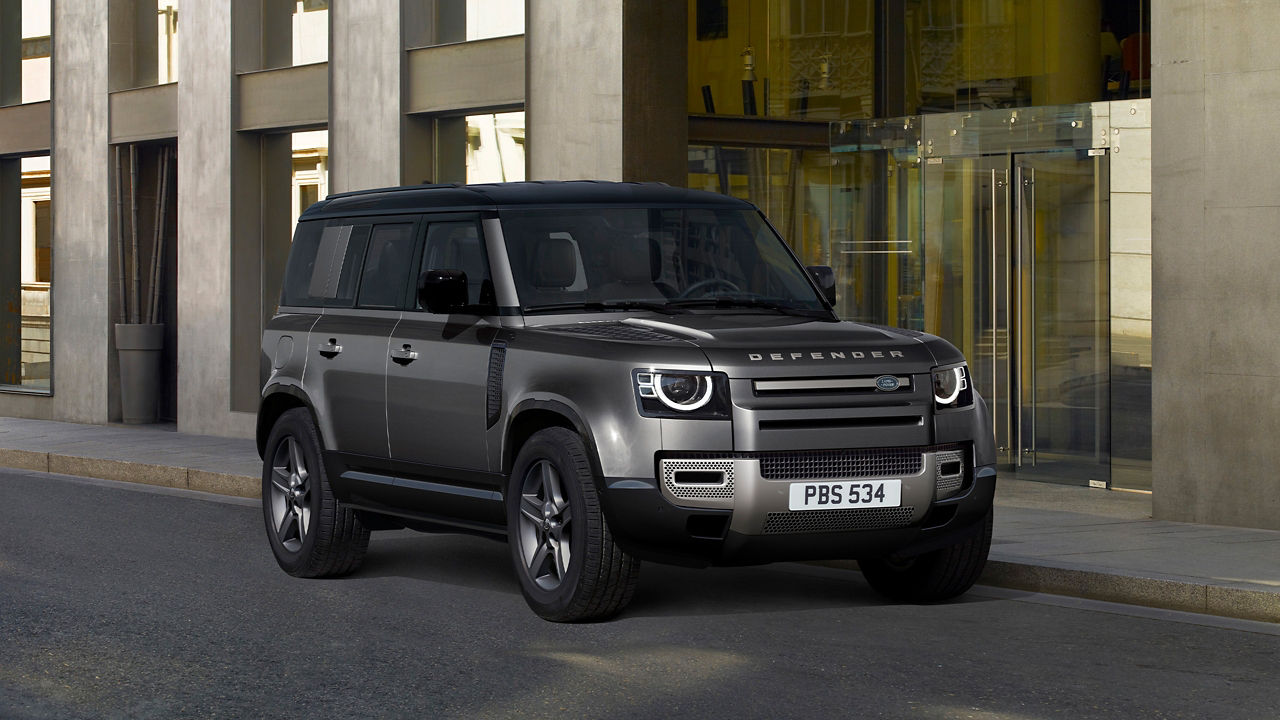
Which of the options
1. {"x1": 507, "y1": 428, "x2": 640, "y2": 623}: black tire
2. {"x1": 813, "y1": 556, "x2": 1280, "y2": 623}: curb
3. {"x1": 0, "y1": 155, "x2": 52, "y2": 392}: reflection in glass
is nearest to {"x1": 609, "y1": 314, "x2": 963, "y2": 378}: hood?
{"x1": 507, "y1": 428, "x2": 640, "y2": 623}: black tire

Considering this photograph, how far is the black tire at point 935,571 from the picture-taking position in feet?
26.6

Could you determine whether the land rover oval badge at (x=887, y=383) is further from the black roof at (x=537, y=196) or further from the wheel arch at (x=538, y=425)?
the black roof at (x=537, y=196)

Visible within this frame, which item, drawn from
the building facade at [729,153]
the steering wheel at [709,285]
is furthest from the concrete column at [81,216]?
the steering wheel at [709,285]

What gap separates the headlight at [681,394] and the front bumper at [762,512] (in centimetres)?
18

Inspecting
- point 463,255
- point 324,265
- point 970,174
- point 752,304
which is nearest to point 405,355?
point 463,255

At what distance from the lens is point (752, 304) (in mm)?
8398

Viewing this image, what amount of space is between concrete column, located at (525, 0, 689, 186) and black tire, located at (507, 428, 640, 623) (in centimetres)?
691

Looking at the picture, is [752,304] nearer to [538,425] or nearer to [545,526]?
[538,425]

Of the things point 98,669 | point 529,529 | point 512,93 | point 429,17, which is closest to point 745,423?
point 529,529

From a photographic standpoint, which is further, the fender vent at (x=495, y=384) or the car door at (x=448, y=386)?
the car door at (x=448, y=386)

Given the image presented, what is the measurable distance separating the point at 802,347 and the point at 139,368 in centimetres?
1458

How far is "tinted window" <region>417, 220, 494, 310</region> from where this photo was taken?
8.47m

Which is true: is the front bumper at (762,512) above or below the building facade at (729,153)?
below

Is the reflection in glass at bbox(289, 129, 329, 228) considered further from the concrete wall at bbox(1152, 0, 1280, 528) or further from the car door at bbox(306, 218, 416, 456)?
the concrete wall at bbox(1152, 0, 1280, 528)
